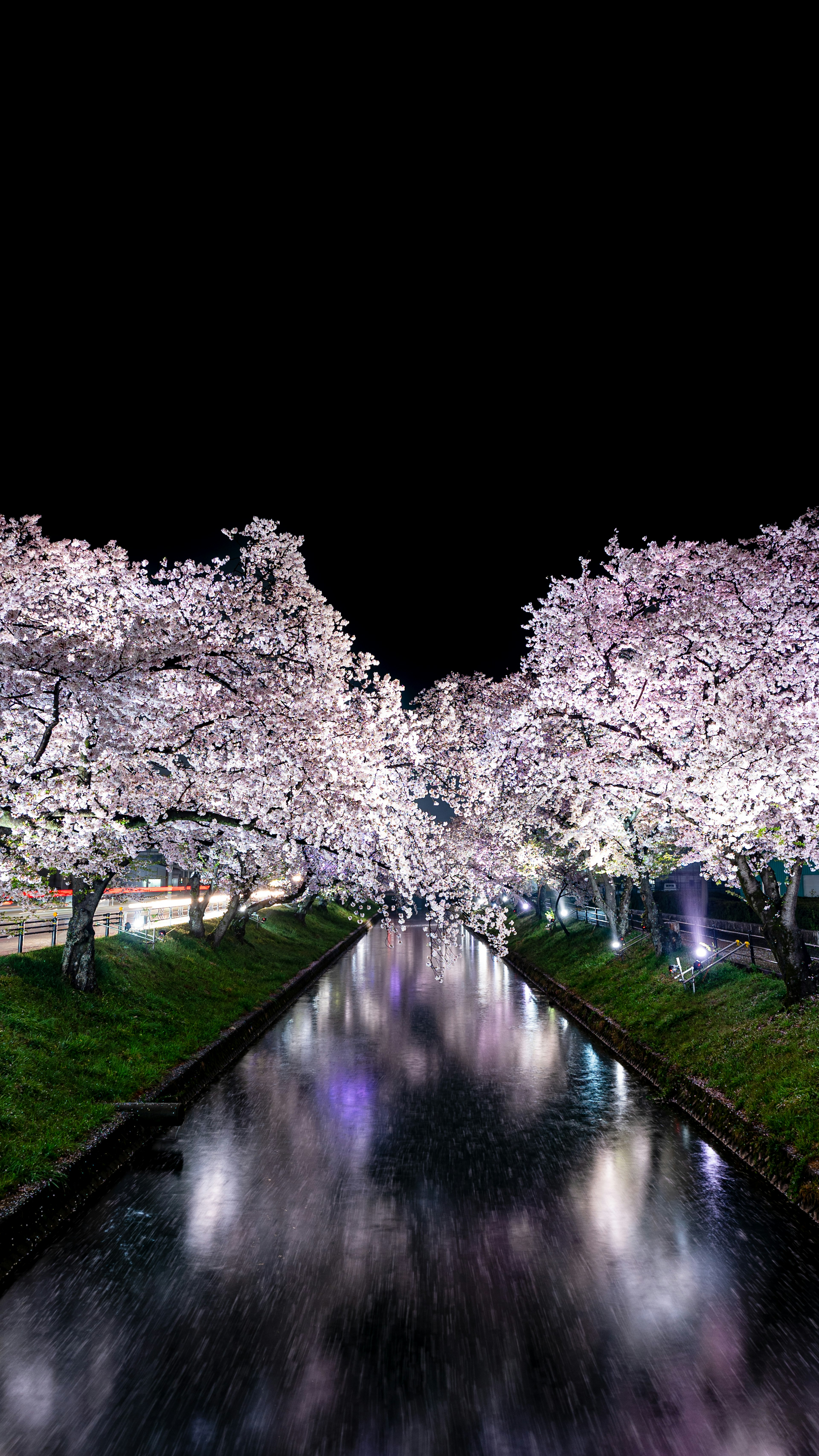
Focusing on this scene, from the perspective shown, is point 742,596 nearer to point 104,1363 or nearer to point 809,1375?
point 809,1375

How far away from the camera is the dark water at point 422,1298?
20.2 feet

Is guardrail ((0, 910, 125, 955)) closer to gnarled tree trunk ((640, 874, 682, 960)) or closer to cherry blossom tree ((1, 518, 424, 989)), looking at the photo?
cherry blossom tree ((1, 518, 424, 989))

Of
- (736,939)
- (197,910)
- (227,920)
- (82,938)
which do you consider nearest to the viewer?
(82,938)

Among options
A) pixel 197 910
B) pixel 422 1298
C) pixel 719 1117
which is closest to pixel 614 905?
pixel 197 910

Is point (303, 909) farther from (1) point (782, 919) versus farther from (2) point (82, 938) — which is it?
(1) point (782, 919)

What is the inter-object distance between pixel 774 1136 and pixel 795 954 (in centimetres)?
554

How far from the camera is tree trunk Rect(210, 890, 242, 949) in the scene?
3088 cm

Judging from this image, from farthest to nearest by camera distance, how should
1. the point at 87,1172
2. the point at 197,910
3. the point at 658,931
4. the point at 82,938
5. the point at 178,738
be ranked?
the point at 197,910 < the point at 658,931 < the point at 82,938 < the point at 178,738 < the point at 87,1172

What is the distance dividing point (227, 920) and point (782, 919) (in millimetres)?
20986

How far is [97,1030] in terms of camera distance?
16.8 metres

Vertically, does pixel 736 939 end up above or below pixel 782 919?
below

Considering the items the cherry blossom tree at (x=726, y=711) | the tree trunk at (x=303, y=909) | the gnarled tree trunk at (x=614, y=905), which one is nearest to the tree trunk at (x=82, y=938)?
the cherry blossom tree at (x=726, y=711)

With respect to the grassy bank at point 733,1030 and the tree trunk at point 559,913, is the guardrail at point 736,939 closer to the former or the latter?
the grassy bank at point 733,1030

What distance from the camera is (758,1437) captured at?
6.01 metres
